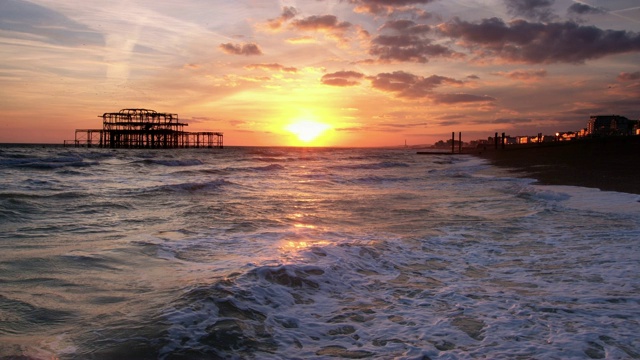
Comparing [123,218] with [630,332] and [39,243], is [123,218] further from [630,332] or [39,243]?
[630,332]

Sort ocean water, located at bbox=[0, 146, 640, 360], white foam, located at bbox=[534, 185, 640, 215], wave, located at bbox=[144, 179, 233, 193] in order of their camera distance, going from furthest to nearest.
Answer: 1. wave, located at bbox=[144, 179, 233, 193]
2. white foam, located at bbox=[534, 185, 640, 215]
3. ocean water, located at bbox=[0, 146, 640, 360]

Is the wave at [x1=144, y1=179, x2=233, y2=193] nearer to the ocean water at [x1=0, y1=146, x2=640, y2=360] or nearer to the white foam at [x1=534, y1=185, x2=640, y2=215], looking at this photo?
the ocean water at [x1=0, y1=146, x2=640, y2=360]

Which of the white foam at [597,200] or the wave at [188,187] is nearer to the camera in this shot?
the white foam at [597,200]

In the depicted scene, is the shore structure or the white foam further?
the shore structure

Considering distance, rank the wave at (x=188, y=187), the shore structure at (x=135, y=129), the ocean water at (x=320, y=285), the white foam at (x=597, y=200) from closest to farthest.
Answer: the ocean water at (x=320, y=285)
the white foam at (x=597, y=200)
the wave at (x=188, y=187)
the shore structure at (x=135, y=129)

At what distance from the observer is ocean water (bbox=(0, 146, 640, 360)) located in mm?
3918

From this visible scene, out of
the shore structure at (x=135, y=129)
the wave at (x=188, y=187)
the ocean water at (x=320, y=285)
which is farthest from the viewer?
the shore structure at (x=135, y=129)

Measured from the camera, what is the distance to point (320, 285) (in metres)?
5.76

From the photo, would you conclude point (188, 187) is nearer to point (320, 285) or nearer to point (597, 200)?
point (320, 285)

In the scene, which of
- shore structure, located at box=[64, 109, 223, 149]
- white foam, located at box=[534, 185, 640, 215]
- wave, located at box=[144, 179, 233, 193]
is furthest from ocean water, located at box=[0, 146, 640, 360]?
shore structure, located at box=[64, 109, 223, 149]

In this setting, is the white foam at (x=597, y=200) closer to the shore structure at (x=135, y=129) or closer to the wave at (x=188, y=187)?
the wave at (x=188, y=187)

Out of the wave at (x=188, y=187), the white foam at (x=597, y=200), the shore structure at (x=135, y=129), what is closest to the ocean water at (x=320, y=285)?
the white foam at (x=597, y=200)

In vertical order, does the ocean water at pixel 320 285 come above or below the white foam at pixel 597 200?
below

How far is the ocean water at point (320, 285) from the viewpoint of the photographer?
3.92 metres
